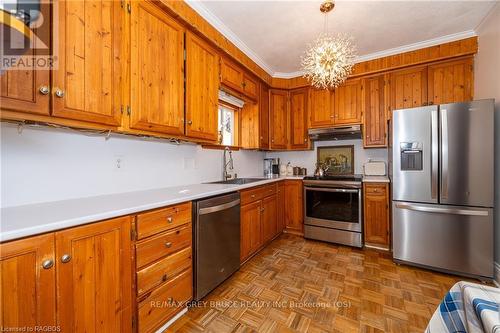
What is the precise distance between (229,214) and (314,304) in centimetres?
108

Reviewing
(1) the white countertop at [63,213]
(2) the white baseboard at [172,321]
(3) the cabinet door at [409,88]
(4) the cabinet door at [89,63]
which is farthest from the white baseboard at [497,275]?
(4) the cabinet door at [89,63]

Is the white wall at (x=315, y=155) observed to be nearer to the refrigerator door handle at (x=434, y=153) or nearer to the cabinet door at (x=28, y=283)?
the refrigerator door handle at (x=434, y=153)

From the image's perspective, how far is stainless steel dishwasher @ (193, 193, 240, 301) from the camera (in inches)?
67.3

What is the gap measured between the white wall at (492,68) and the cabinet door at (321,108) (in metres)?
1.66

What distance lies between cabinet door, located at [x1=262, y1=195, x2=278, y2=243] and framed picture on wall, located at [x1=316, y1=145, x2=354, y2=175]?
124 cm

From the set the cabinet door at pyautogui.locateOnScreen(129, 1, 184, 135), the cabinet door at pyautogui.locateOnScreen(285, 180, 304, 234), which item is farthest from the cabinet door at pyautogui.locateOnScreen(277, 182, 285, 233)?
the cabinet door at pyautogui.locateOnScreen(129, 1, 184, 135)

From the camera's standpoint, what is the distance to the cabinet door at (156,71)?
152cm

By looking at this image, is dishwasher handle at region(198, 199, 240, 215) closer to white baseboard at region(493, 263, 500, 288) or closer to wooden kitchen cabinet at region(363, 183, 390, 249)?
wooden kitchen cabinet at region(363, 183, 390, 249)

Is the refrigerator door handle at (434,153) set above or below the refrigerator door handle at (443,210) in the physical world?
above

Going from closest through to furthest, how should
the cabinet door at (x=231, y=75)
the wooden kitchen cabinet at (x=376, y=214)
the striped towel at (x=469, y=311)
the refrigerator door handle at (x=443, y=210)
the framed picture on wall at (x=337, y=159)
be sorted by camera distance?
the striped towel at (x=469, y=311) < the refrigerator door handle at (x=443, y=210) < the cabinet door at (x=231, y=75) < the wooden kitchen cabinet at (x=376, y=214) < the framed picture on wall at (x=337, y=159)

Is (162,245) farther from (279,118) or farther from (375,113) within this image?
(375,113)

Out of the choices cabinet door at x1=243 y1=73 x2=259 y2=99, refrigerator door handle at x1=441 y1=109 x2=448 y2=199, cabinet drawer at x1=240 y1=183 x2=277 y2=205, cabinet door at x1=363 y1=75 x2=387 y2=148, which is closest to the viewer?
refrigerator door handle at x1=441 y1=109 x2=448 y2=199

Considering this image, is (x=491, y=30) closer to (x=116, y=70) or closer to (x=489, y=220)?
(x=489, y=220)

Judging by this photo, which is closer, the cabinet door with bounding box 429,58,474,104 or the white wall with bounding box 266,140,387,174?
the cabinet door with bounding box 429,58,474,104
